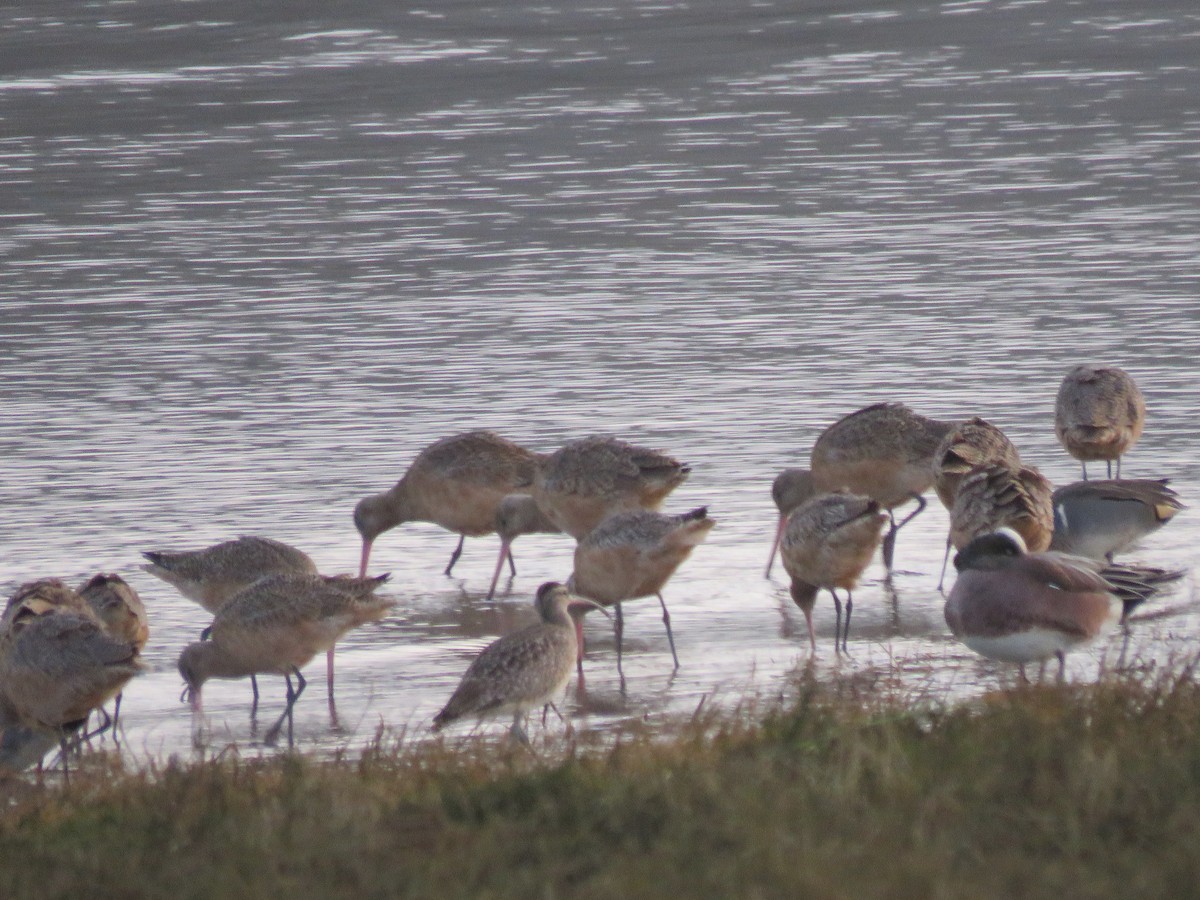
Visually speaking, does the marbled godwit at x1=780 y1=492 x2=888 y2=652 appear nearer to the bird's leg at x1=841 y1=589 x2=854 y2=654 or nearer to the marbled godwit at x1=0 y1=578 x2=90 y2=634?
the bird's leg at x1=841 y1=589 x2=854 y2=654

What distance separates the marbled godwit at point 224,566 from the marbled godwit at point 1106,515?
3.50 m

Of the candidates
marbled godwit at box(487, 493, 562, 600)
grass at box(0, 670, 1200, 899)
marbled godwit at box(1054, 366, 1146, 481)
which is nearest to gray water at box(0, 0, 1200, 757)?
marbled godwit at box(487, 493, 562, 600)

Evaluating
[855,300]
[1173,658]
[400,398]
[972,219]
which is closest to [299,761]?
[1173,658]

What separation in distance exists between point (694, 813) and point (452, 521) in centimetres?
573

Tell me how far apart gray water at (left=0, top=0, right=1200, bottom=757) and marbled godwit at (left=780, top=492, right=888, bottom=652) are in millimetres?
246

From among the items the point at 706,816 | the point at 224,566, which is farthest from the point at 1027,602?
the point at 224,566

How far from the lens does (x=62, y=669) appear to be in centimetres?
840

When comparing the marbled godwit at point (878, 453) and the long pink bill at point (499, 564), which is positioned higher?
the marbled godwit at point (878, 453)

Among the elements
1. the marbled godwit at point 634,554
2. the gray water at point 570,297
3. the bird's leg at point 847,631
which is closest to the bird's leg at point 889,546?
the gray water at point 570,297

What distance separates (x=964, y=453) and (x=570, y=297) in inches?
298

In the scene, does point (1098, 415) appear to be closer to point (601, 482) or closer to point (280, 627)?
point (601, 482)

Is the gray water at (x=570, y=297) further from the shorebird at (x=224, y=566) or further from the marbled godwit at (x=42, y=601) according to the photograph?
the marbled godwit at (x=42, y=601)

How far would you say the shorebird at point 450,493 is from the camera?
1145cm

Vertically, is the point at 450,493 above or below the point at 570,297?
above
